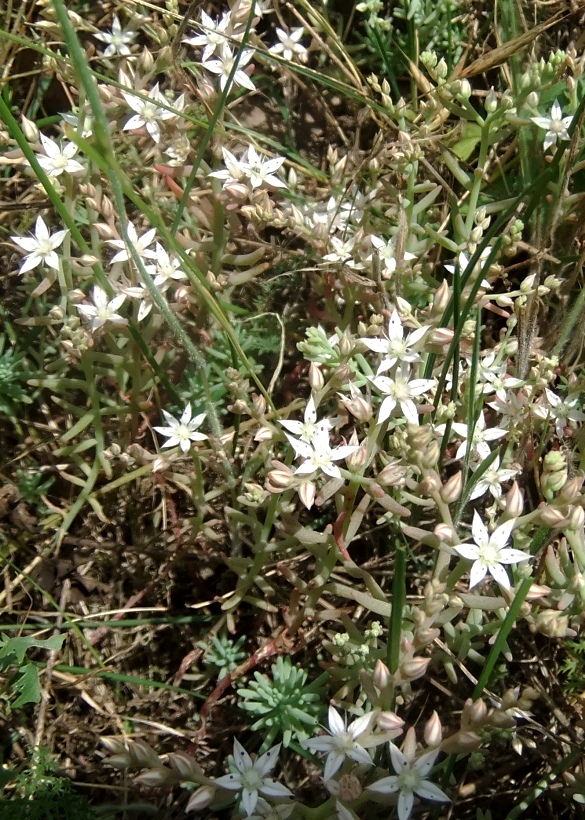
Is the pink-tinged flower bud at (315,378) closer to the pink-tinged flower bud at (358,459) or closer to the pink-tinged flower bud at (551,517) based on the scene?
the pink-tinged flower bud at (358,459)

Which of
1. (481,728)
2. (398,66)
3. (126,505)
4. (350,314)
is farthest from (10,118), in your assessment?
(481,728)

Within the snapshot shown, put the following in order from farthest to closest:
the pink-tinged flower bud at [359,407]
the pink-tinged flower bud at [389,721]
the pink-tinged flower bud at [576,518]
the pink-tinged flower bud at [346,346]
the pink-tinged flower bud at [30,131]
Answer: the pink-tinged flower bud at [30,131]
the pink-tinged flower bud at [346,346]
the pink-tinged flower bud at [359,407]
the pink-tinged flower bud at [576,518]
the pink-tinged flower bud at [389,721]

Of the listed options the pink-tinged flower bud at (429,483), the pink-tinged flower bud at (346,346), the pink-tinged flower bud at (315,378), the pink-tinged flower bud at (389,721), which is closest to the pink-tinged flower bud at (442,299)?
the pink-tinged flower bud at (346,346)

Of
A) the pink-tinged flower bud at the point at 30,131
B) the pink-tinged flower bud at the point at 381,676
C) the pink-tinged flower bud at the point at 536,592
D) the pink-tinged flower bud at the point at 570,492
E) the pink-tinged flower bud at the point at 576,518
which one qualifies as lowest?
the pink-tinged flower bud at the point at 381,676

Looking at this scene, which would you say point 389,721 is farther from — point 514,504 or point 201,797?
point 514,504

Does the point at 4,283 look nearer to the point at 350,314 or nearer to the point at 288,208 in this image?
the point at 288,208

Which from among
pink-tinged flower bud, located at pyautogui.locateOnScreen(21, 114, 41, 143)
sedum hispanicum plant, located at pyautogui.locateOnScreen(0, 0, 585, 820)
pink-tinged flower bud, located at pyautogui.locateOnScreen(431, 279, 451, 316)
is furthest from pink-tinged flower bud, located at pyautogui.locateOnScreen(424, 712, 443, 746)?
pink-tinged flower bud, located at pyautogui.locateOnScreen(21, 114, 41, 143)
